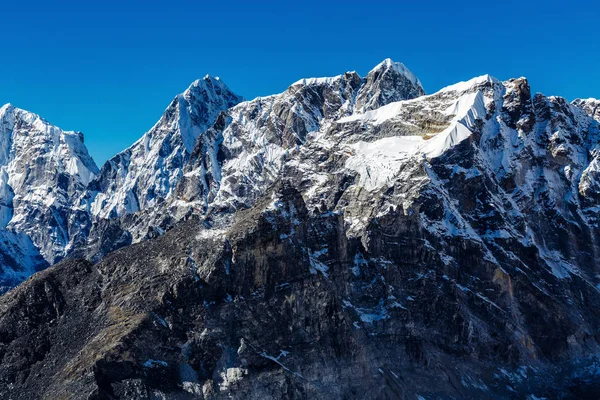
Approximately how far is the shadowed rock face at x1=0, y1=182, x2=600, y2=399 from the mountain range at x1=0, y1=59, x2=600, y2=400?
24 centimetres

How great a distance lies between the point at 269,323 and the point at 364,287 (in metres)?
34.6

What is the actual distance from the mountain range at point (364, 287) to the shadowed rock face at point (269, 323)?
24 cm

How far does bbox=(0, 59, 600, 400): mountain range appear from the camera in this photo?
103812 millimetres

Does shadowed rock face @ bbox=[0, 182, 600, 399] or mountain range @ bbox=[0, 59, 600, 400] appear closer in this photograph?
shadowed rock face @ bbox=[0, 182, 600, 399]

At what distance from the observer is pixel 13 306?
107 m

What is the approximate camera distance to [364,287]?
472 ft

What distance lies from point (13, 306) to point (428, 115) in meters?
108

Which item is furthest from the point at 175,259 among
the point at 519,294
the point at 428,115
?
the point at 428,115

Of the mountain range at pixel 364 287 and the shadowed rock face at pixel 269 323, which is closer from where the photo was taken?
the shadowed rock face at pixel 269 323

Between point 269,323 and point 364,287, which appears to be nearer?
point 269,323

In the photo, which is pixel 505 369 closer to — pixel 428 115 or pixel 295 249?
pixel 295 249

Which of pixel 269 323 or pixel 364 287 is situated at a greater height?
pixel 364 287

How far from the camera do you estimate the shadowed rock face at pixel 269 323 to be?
101 m

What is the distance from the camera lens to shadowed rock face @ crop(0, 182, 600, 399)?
10125 cm
